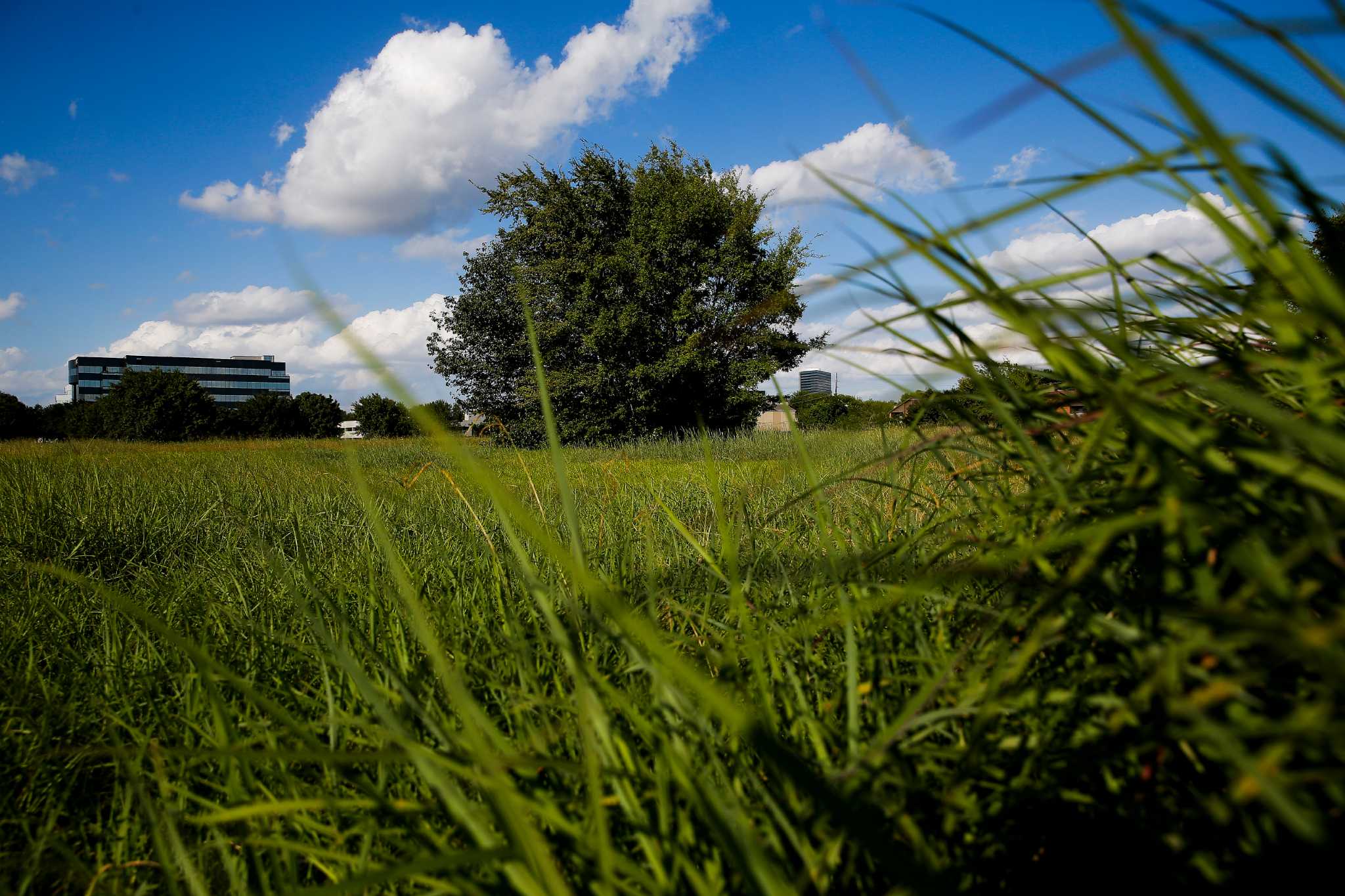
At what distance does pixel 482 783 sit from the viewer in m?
0.48

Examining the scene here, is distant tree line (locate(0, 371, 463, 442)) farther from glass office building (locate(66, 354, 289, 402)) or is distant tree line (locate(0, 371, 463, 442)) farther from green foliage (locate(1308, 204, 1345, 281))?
glass office building (locate(66, 354, 289, 402))

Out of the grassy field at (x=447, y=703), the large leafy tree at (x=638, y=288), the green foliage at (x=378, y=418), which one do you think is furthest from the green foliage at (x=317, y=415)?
the grassy field at (x=447, y=703)

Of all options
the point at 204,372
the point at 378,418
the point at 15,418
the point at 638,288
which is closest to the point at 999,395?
the point at 638,288

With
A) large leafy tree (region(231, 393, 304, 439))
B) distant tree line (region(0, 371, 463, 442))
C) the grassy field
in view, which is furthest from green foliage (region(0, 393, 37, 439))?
the grassy field

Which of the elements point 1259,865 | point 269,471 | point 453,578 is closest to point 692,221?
point 269,471

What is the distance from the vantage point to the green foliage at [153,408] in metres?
36.2

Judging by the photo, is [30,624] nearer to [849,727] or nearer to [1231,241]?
[849,727]

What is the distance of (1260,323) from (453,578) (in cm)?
169

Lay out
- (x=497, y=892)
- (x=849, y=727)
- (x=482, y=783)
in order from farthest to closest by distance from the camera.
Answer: (x=849, y=727), (x=497, y=892), (x=482, y=783)

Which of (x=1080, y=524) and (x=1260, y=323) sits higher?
(x=1260, y=323)

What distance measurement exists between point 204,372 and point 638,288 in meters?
94.9

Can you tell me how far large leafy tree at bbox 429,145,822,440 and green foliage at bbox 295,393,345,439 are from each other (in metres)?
37.3

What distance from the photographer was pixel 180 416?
37000 millimetres

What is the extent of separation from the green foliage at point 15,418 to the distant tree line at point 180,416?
0.05 m
